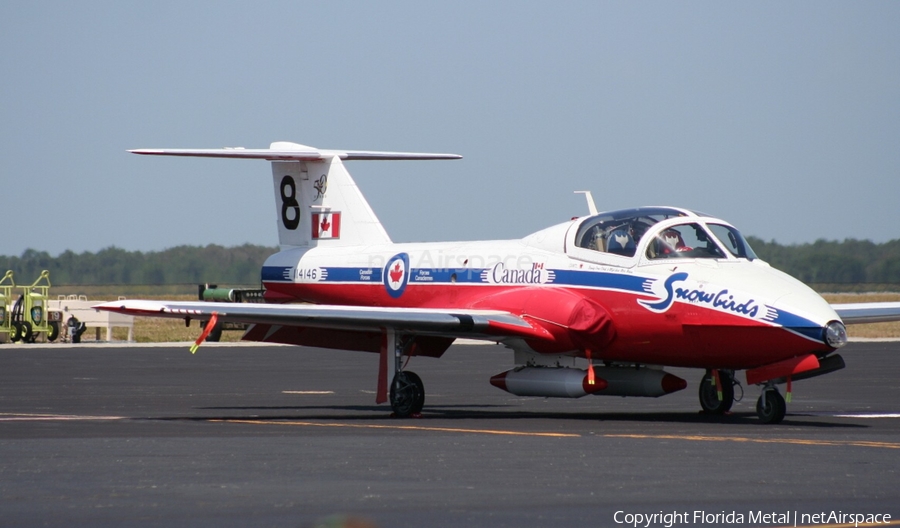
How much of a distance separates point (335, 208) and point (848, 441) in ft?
37.8

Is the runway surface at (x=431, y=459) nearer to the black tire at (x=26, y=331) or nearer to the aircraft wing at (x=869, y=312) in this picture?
the aircraft wing at (x=869, y=312)

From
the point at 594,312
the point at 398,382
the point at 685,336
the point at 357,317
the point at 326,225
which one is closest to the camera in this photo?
the point at 685,336

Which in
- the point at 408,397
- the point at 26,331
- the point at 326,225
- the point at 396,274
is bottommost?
the point at 408,397

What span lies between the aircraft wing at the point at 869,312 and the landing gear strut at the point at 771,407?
2.90 m

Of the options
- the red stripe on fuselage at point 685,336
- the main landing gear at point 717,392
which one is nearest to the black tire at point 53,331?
the red stripe on fuselage at point 685,336

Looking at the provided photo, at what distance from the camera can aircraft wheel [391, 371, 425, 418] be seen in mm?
18406

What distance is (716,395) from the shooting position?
1859 cm

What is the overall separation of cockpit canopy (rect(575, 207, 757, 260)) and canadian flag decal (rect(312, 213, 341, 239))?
6223 millimetres

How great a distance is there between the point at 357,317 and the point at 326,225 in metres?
5.93

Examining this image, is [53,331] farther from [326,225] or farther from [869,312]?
[869,312]

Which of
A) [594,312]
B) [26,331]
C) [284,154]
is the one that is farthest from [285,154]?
[26,331]

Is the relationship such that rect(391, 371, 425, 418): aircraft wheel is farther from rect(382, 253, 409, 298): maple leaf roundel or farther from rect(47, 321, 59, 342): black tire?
rect(47, 321, 59, 342): black tire

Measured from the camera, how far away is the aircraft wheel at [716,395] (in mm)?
18516

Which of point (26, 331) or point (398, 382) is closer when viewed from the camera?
point (398, 382)
